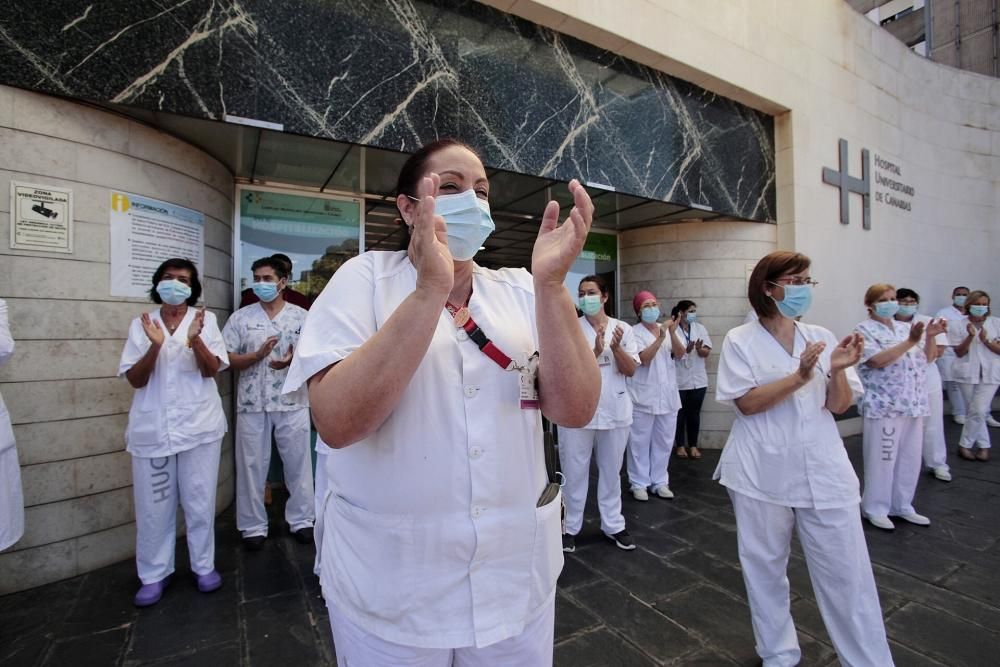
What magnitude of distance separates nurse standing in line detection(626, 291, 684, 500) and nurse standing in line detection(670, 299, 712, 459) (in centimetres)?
113

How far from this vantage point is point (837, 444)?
2.30 metres

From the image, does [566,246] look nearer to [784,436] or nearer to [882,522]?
[784,436]

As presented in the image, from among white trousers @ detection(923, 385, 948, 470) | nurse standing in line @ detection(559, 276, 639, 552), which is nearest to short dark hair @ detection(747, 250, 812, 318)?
nurse standing in line @ detection(559, 276, 639, 552)

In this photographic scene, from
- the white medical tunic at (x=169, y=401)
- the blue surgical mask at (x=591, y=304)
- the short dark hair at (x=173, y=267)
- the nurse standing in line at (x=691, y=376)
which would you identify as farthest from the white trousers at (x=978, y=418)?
the short dark hair at (x=173, y=267)

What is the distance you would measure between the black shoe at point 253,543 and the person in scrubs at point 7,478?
1.43m

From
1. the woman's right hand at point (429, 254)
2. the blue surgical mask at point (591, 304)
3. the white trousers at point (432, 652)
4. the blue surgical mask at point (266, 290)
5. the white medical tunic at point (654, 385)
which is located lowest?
the white trousers at point (432, 652)

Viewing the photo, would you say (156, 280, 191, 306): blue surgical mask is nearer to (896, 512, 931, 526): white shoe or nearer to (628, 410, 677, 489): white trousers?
(628, 410, 677, 489): white trousers

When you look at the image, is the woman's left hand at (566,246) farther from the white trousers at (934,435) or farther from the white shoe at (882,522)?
the white trousers at (934,435)

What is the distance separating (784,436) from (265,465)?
3.88 meters

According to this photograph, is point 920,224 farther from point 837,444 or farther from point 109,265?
point 109,265

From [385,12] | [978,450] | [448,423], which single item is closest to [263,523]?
[448,423]

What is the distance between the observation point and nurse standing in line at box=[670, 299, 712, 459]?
20.9ft

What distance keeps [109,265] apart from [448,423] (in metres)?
3.64

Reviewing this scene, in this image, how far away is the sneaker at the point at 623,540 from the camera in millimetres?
3777
